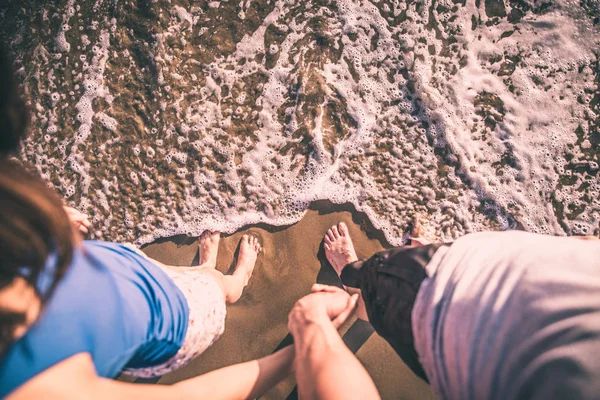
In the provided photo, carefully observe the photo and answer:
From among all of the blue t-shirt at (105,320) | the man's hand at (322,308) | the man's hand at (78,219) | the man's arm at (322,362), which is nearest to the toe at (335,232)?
the man's hand at (322,308)

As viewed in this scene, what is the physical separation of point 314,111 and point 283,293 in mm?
1454

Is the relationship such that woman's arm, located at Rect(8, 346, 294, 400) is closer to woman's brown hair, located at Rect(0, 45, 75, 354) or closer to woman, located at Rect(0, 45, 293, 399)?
woman, located at Rect(0, 45, 293, 399)

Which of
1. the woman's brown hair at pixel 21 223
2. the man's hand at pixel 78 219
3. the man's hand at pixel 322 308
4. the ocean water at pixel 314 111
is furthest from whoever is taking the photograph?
the ocean water at pixel 314 111

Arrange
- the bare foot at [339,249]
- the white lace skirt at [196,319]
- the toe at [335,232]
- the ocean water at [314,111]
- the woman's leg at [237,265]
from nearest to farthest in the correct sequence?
the white lace skirt at [196,319]
the woman's leg at [237,265]
the bare foot at [339,249]
the toe at [335,232]
the ocean water at [314,111]

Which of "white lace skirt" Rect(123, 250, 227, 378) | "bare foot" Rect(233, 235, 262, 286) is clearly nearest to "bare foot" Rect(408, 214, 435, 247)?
"bare foot" Rect(233, 235, 262, 286)

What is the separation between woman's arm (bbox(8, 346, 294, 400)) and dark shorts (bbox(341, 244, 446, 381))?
0.61 m

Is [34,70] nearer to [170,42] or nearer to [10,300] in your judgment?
[170,42]

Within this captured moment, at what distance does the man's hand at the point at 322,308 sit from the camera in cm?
186

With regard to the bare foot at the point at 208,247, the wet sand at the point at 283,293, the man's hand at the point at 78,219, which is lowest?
the wet sand at the point at 283,293

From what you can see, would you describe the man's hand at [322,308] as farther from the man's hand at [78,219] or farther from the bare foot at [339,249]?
the man's hand at [78,219]

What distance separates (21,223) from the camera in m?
0.83

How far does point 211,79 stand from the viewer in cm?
262

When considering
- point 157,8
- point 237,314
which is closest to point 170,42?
point 157,8

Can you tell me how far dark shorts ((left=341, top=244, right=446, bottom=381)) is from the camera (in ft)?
4.66
